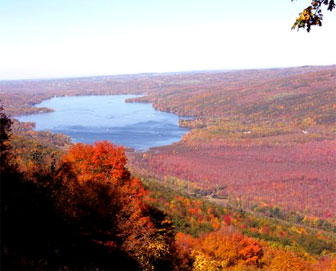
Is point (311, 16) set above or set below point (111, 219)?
above

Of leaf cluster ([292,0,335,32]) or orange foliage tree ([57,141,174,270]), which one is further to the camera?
orange foliage tree ([57,141,174,270])

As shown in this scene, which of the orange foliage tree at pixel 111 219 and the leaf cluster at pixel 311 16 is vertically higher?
the leaf cluster at pixel 311 16

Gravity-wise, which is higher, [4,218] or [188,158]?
[4,218]

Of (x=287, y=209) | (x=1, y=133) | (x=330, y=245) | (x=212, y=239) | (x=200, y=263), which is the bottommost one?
(x=287, y=209)

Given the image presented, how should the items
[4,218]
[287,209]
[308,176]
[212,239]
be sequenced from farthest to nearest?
[308,176], [287,209], [212,239], [4,218]

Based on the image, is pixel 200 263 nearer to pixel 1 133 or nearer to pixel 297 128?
pixel 1 133

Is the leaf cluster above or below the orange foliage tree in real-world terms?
above

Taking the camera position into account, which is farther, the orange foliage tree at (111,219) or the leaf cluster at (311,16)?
the orange foliage tree at (111,219)

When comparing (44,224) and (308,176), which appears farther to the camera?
(308,176)

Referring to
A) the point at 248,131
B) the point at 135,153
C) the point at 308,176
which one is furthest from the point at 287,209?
the point at 248,131

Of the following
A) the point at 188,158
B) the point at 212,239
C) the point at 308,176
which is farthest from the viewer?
the point at 188,158

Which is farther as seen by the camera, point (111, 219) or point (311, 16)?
point (111, 219)
